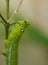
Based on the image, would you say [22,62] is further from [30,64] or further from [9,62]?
[9,62]

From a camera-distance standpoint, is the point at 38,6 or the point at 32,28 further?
the point at 38,6

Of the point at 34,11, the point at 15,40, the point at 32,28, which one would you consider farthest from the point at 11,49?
the point at 34,11

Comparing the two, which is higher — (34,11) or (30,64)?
(34,11)

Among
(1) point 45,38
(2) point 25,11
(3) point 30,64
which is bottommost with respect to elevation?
(3) point 30,64

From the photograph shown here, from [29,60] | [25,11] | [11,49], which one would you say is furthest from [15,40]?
[29,60]

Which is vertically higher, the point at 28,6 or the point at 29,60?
the point at 28,6

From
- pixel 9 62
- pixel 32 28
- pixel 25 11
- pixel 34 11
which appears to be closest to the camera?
pixel 9 62

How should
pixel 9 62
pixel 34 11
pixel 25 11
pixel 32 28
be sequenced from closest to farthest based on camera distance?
pixel 9 62 < pixel 32 28 < pixel 25 11 < pixel 34 11

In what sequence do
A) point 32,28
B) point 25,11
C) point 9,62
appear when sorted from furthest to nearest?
point 25,11
point 32,28
point 9,62

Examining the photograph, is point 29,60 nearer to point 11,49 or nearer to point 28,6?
point 28,6

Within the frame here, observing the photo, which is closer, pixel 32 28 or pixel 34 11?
pixel 32 28
